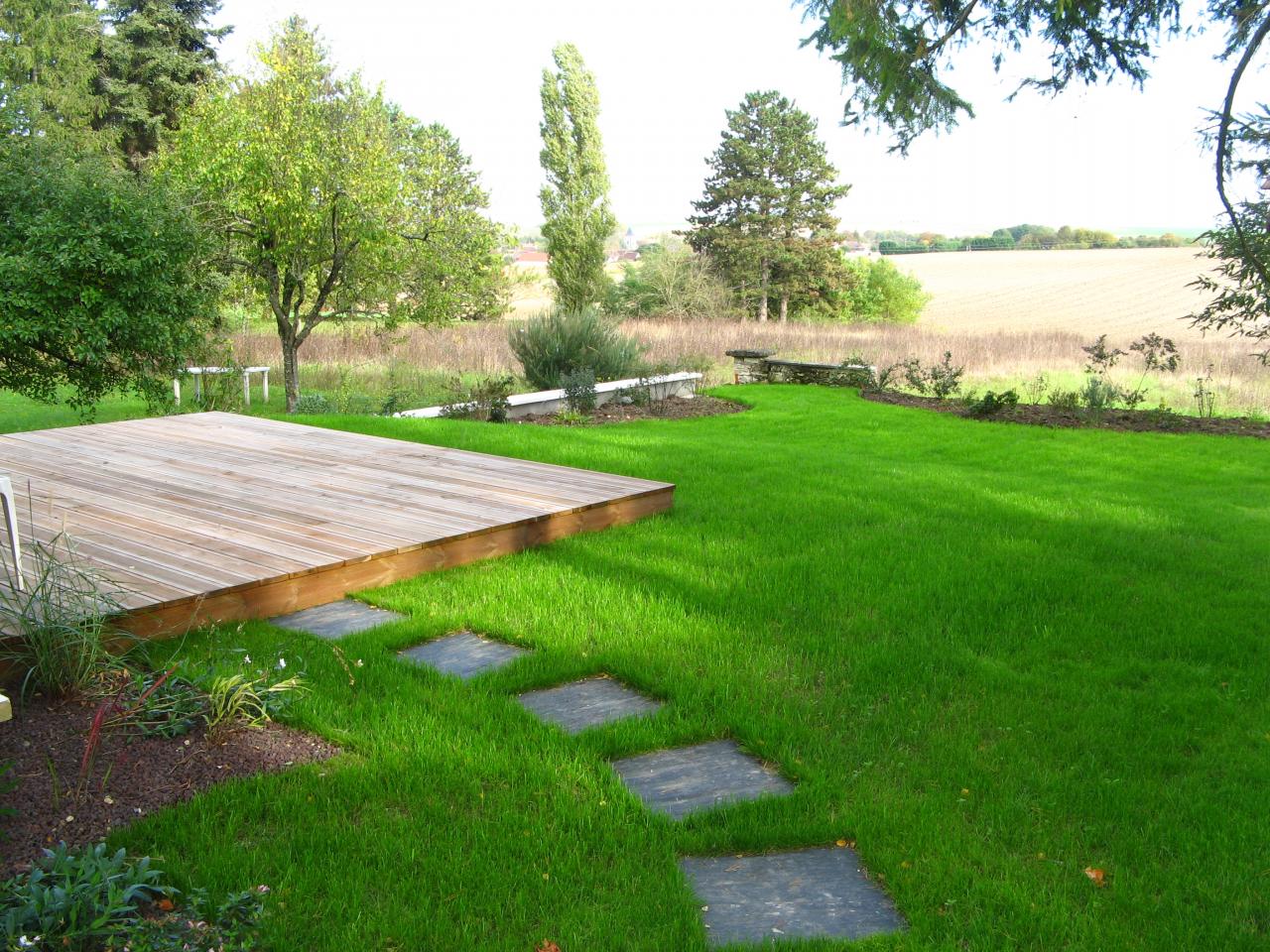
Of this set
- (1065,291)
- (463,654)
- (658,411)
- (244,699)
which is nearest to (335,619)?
(463,654)

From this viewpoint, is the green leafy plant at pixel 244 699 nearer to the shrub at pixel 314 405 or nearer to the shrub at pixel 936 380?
the shrub at pixel 314 405

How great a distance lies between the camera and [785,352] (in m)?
15.1

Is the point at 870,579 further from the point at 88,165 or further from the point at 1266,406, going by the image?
the point at 1266,406

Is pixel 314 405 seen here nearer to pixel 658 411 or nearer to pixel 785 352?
pixel 658 411

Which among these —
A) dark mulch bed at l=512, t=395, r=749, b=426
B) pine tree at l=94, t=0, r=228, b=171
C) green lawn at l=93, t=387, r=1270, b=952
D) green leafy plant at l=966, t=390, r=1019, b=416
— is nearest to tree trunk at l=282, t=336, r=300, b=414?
dark mulch bed at l=512, t=395, r=749, b=426

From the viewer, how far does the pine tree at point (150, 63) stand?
61.4ft

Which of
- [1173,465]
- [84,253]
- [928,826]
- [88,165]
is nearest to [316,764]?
[928,826]

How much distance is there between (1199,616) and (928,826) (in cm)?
194

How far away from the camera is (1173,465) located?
6.46 metres

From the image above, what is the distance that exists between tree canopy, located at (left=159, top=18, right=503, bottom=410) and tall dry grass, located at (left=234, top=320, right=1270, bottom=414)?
134 cm

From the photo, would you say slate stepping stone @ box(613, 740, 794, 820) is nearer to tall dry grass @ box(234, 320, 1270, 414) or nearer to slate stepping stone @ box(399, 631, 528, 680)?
slate stepping stone @ box(399, 631, 528, 680)

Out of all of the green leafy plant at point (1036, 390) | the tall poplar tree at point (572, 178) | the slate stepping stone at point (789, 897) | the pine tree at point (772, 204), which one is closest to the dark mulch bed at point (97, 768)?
the slate stepping stone at point (789, 897)

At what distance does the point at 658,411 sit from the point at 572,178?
51.7 feet

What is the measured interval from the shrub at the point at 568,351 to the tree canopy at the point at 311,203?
152 centimetres
